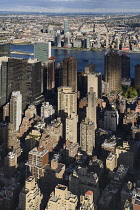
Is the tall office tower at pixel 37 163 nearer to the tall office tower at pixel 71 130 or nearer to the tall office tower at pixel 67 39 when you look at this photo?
the tall office tower at pixel 71 130

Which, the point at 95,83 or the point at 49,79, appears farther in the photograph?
the point at 49,79

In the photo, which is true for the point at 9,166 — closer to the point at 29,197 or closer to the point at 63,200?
the point at 29,197

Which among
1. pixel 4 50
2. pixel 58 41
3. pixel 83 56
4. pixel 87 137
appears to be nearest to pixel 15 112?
pixel 87 137

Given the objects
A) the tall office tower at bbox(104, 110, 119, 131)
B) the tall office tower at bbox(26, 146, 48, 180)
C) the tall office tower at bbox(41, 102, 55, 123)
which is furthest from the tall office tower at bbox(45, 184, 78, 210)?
the tall office tower at bbox(41, 102, 55, 123)

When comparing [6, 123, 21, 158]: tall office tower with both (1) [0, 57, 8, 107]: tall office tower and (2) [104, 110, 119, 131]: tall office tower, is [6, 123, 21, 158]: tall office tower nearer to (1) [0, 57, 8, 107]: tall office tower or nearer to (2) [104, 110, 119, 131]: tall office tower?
(2) [104, 110, 119, 131]: tall office tower

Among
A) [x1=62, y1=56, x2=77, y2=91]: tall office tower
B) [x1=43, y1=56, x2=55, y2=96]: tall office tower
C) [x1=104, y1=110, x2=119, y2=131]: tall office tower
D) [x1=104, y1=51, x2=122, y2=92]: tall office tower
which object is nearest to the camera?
[x1=104, y1=110, x2=119, y2=131]: tall office tower
